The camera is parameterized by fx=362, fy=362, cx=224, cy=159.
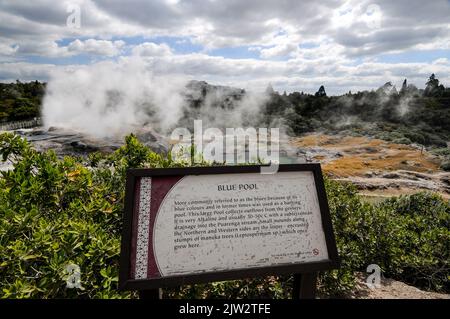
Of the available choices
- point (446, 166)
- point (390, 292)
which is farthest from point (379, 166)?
point (390, 292)

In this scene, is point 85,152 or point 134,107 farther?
point 134,107

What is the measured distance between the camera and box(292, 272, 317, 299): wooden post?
113 inches

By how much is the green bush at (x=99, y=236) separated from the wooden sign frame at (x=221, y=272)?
26 centimetres

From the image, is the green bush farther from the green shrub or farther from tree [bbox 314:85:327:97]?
tree [bbox 314:85:327:97]

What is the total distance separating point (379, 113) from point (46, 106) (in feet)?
125

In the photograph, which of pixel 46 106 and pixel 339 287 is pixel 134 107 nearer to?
pixel 46 106

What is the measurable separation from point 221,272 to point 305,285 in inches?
29.3

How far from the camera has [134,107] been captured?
26141mm

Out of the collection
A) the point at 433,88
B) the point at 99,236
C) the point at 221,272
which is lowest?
the point at 221,272

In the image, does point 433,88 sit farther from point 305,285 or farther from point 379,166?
point 305,285

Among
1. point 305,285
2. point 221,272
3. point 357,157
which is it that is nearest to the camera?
point 221,272

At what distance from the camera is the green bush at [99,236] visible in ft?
8.72

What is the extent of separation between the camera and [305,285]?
9.42 ft
